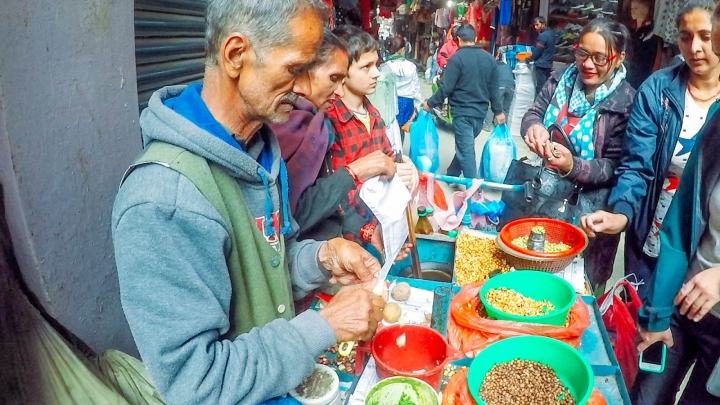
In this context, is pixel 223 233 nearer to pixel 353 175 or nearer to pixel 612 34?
pixel 353 175

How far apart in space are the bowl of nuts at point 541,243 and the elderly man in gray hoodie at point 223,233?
1105 mm

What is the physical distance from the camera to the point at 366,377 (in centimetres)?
181

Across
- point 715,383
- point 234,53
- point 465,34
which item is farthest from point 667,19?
point 234,53

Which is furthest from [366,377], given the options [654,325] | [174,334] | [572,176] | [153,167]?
[572,176]

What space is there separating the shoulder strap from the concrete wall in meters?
0.64

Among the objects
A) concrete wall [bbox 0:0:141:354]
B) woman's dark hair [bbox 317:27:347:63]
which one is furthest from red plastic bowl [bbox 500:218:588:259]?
concrete wall [bbox 0:0:141:354]

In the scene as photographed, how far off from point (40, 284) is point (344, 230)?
1.54 metres

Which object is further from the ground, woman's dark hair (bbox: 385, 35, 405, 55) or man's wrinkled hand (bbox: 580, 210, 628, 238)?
woman's dark hair (bbox: 385, 35, 405, 55)

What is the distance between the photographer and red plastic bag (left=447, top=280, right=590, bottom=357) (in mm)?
1924

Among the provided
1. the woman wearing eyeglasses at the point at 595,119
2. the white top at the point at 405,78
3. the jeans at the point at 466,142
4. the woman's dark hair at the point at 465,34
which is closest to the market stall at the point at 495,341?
the woman wearing eyeglasses at the point at 595,119

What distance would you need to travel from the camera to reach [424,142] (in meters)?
6.41

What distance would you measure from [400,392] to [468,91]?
592 centimetres

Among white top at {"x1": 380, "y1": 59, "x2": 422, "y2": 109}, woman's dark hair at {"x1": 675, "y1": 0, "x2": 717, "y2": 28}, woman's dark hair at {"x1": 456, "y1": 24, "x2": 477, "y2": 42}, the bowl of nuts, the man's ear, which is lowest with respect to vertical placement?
the bowl of nuts

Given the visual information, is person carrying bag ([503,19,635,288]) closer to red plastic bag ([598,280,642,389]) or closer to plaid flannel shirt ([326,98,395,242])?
red plastic bag ([598,280,642,389])
